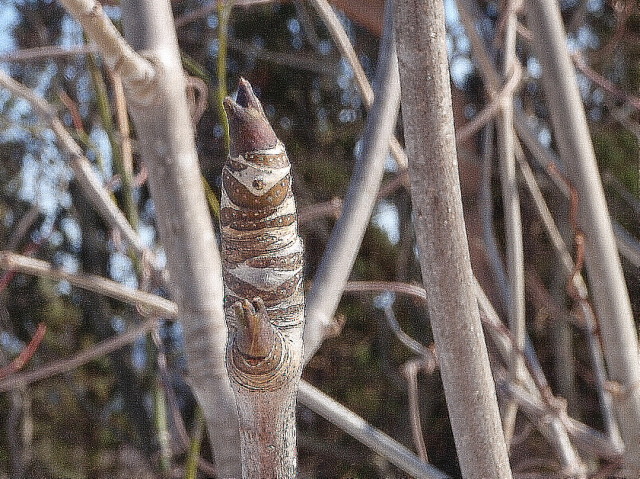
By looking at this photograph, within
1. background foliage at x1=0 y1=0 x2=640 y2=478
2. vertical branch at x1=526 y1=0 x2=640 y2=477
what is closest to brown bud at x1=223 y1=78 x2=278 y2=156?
vertical branch at x1=526 y1=0 x2=640 y2=477

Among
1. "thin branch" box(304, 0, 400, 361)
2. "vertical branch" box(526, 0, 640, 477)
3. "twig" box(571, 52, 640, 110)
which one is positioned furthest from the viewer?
"twig" box(571, 52, 640, 110)

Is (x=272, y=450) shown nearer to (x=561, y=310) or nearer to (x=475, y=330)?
(x=475, y=330)

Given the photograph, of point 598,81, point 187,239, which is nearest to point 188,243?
point 187,239

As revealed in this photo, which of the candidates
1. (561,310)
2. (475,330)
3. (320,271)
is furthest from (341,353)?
(475,330)

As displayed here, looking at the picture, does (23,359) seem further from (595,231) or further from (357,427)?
(595,231)

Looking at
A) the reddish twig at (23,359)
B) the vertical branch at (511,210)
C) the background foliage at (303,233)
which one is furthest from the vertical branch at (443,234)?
the background foliage at (303,233)

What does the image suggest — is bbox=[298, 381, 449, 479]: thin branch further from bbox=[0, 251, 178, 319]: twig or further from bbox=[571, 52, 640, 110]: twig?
bbox=[571, 52, 640, 110]: twig
